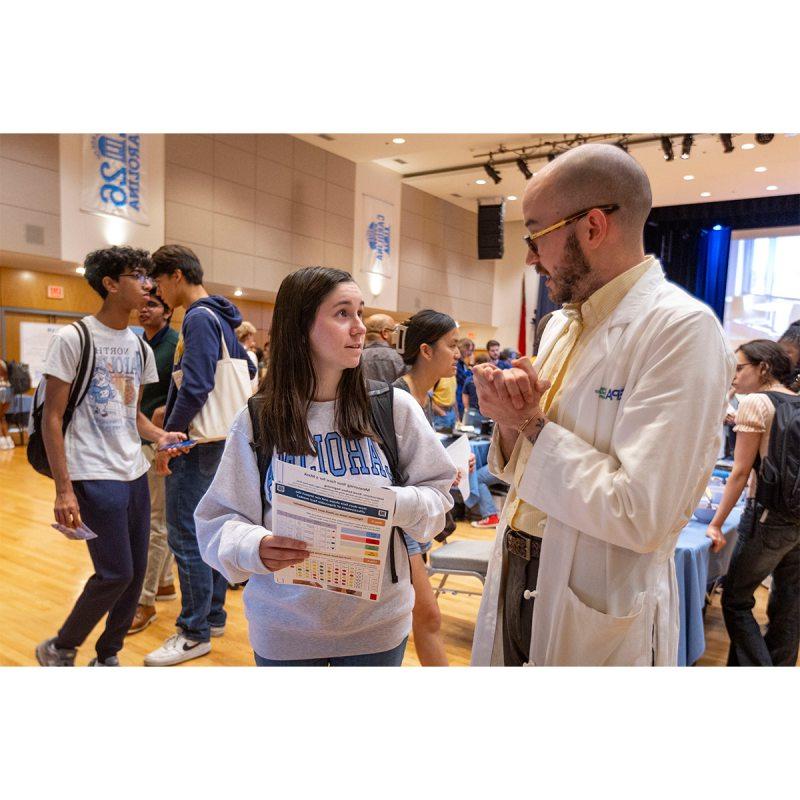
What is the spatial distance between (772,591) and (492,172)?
334 inches

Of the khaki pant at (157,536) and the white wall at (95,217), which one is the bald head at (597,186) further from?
the white wall at (95,217)

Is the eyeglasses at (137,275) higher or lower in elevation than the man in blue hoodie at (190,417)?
higher

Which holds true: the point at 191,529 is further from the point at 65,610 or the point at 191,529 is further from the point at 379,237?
the point at 379,237

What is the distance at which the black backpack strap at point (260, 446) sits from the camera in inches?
51.7

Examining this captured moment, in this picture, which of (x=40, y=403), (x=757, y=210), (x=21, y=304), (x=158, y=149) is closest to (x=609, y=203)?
(x=40, y=403)

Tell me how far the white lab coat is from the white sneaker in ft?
6.43

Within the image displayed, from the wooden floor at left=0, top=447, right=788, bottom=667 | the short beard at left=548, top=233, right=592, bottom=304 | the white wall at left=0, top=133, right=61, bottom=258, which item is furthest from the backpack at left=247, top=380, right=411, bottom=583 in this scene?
the white wall at left=0, top=133, right=61, bottom=258

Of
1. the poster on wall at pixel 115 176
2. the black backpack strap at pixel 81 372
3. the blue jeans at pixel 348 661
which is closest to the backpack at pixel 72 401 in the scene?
the black backpack strap at pixel 81 372

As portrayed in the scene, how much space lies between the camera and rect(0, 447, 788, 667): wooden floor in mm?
2758

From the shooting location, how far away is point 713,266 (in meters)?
11.6

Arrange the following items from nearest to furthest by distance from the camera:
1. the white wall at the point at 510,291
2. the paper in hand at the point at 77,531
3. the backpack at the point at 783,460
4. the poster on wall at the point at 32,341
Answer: the paper in hand at the point at 77,531 < the backpack at the point at 783,460 < the poster on wall at the point at 32,341 < the white wall at the point at 510,291

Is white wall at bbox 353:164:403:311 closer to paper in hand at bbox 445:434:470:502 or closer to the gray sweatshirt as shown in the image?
paper in hand at bbox 445:434:470:502

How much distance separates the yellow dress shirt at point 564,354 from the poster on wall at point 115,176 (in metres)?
7.20
